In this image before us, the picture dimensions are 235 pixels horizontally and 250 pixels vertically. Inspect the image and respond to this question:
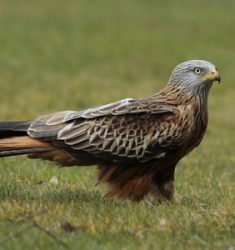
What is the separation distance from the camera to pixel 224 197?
8.63 meters

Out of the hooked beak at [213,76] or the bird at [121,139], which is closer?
the bird at [121,139]

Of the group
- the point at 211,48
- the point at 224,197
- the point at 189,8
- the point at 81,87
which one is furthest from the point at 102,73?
the point at 224,197

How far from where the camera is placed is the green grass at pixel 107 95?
653 cm

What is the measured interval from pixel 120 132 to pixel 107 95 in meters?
12.7

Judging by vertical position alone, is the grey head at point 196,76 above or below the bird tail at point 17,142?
above

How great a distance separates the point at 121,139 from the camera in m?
7.96

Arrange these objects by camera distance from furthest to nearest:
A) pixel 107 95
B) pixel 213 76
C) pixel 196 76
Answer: pixel 107 95
pixel 196 76
pixel 213 76

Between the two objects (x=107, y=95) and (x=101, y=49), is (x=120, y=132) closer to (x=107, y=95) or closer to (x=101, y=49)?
(x=107, y=95)

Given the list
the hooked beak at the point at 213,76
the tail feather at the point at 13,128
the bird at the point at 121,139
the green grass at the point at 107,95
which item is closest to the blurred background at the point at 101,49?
the green grass at the point at 107,95

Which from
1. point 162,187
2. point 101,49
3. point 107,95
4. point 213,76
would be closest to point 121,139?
point 162,187

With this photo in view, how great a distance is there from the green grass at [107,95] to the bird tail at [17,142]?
0.40 meters

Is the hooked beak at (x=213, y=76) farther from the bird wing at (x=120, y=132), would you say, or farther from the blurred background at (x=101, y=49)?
the blurred background at (x=101, y=49)

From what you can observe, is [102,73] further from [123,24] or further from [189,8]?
[189,8]

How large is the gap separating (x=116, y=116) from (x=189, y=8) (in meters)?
29.6
